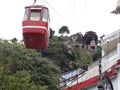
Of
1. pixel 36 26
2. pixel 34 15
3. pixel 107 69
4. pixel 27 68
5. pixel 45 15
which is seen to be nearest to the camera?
pixel 36 26

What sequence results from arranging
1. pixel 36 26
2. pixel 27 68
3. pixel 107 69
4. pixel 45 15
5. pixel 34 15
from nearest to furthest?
pixel 36 26 → pixel 45 15 → pixel 34 15 → pixel 107 69 → pixel 27 68

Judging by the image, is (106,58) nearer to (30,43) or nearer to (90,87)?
(90,87)

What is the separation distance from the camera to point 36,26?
88.9 ft

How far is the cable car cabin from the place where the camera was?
26.8m

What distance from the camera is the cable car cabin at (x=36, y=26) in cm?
2677

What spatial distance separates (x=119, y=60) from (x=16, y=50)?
2288 cm

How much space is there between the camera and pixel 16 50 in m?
52.5

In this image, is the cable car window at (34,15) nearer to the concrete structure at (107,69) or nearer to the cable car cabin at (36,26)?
the cable car cabin at (36,26)

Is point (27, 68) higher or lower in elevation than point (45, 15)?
lower

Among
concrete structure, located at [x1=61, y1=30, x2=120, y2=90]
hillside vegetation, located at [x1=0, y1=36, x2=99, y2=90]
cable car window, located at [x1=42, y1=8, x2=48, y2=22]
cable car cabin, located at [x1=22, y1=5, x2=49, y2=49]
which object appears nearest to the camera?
cable car cabin, located at [x1=22, y1=5, x2=49, y2=49]

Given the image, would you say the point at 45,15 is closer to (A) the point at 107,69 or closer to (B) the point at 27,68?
(A) the point at 107,69

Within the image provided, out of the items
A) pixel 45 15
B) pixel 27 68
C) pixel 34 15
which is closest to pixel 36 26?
pixel 45 15

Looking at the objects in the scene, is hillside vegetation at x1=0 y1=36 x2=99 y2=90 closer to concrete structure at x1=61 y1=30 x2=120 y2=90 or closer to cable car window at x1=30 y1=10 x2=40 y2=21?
concrete structure at x1=61 y1=30 x2=120 y2=90

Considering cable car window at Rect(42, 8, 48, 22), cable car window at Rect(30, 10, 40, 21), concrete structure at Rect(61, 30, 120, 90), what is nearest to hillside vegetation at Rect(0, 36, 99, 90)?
concrete structure at Rect(61, 30, 120, 90)
